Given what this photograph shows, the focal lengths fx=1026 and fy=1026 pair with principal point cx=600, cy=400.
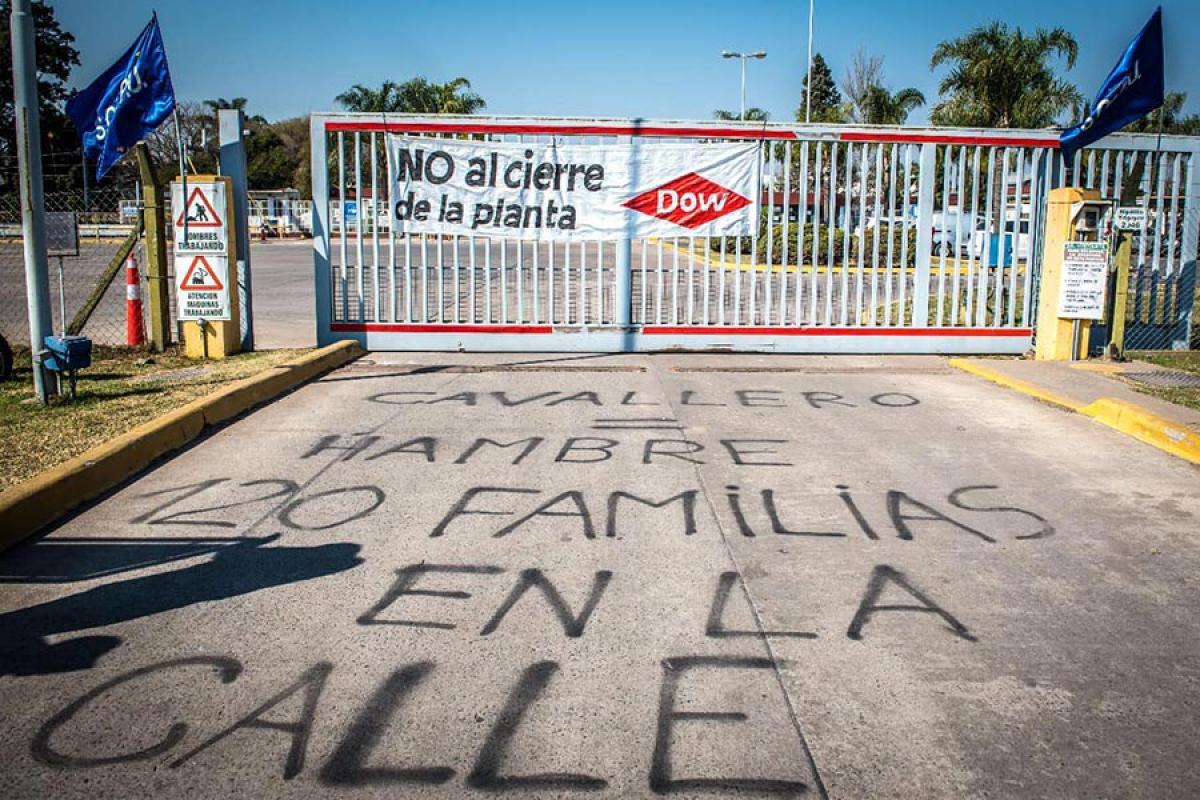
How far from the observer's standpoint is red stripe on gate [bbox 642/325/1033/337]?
11.8 meters

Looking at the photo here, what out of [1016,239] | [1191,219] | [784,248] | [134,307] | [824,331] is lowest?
[824,331]

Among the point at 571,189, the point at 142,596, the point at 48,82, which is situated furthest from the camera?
the point at 48,82

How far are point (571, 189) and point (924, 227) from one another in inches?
161

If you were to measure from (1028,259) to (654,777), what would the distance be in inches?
413

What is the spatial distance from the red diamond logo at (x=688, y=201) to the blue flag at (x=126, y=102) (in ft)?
16.4

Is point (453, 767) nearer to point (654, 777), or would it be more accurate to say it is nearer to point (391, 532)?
point (654, 777)

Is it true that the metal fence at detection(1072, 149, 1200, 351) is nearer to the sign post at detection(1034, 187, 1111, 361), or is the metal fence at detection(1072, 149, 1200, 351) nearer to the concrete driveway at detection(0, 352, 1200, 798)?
the sign post at detection(1034, 187, 1111, 361)

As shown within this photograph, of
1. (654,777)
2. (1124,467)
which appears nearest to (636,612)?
(654,777)

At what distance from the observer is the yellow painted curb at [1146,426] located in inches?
279

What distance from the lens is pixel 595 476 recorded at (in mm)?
6523

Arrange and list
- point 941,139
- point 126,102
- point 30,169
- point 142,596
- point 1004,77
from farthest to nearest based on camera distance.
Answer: point 1004,77 < point 941,139 < point 126,102 < point 30,169 < point 142,596

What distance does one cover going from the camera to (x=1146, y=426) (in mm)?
7656

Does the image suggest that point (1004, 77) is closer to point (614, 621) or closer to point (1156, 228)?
point (1156, 228)

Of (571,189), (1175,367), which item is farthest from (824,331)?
(1175,367)
